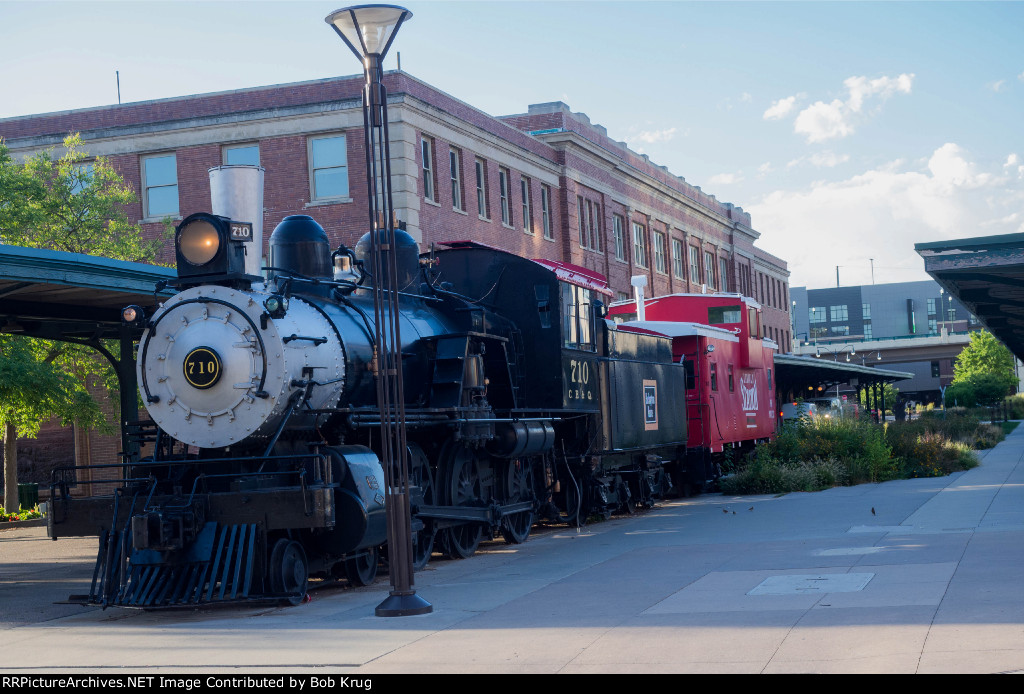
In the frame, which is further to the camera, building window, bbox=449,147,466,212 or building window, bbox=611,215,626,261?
building window, bbox=611,215,626,261

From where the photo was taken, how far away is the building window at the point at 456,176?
31.0 metres

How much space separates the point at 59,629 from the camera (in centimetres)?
918

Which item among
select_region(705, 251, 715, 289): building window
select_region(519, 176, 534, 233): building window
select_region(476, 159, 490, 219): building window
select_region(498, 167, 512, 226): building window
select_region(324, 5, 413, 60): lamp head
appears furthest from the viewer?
select_region(705, 251, 715, 289): building window

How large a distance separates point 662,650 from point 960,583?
10.2ft

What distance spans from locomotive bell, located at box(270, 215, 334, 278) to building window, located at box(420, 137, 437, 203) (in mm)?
17943

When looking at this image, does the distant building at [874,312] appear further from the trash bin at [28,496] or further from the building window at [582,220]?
the trash bin at [28,496]

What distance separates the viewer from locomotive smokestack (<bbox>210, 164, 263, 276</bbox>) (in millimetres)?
10984

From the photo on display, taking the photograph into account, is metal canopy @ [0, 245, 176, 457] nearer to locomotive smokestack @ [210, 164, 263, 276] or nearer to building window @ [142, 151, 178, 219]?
locomotive smokestack @ [210, 164, 263, 276]

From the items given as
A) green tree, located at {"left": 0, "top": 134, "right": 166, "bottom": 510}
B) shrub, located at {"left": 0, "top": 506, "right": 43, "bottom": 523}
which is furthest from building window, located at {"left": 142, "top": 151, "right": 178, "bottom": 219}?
shrub, located at {"left": 0, "top": 506, "right": 43, "bottom": 523}

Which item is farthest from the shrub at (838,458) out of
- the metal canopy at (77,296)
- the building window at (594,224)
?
the building window at (594,224)

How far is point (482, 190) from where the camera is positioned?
32656 mm

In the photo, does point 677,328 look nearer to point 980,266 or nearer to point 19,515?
point 980,266

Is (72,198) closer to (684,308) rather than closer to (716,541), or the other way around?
(684,308)
